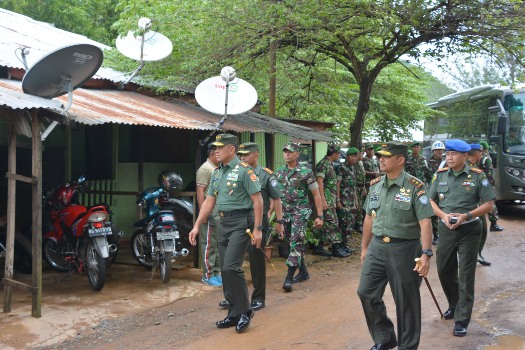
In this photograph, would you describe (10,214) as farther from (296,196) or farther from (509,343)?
(509,343)

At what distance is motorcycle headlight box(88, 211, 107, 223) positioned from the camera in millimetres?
7184

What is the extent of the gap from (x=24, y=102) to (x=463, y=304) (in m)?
4.49

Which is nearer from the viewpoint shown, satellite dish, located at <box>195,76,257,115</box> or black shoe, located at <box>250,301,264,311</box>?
black shoe, located at <box>250,301,264,311</box>

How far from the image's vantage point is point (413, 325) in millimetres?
4625

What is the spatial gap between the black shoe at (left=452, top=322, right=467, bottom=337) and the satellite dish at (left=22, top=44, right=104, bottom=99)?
4.37 meters

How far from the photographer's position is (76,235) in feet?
24.3

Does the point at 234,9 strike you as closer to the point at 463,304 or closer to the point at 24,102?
the point at 24,102

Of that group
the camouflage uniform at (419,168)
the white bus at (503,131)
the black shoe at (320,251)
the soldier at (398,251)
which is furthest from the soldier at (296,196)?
the white bus at (503,131)

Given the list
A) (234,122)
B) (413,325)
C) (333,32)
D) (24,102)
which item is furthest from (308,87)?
(413,325)

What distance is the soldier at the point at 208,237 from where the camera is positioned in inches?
304

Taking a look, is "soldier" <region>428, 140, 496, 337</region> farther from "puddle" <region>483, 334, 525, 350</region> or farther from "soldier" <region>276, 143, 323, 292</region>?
"soldier" <region>276, 143, 323, 292</region>

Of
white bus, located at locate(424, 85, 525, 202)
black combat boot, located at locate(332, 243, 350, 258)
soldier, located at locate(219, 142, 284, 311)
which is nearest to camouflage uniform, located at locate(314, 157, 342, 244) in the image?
black combat boot, located at locate(332, 243, 350, 258)

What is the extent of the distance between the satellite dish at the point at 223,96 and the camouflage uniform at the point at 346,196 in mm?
2582

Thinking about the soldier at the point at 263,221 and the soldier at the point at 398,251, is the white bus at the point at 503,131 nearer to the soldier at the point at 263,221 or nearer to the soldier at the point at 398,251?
the soldier at the point at 263,221
